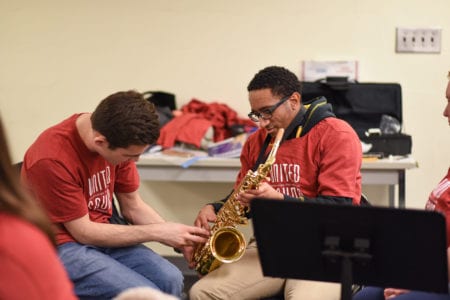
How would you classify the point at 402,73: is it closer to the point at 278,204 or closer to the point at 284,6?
the point at 284,6

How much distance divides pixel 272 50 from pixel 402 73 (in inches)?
30.5

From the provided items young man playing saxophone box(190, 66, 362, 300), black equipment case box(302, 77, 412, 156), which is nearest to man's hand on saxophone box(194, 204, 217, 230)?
young man playing saxophone box(190, 66, 362, 300)

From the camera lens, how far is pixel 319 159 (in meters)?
2.73

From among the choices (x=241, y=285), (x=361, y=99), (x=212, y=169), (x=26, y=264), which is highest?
(x=26, y=264)

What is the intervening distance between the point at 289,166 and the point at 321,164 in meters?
0.13

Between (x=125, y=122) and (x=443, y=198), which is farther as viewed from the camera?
(x=125, y=122)

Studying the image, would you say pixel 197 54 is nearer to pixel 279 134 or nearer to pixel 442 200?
pixel 279 134

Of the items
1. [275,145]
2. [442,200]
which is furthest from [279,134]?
[442,200]

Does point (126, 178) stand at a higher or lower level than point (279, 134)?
lower

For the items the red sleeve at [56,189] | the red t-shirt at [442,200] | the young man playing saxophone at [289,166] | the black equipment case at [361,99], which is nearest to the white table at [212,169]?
the black equipment case at [361,99]

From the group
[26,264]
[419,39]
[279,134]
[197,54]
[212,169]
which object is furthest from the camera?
[197,54]

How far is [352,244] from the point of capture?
1.89 m

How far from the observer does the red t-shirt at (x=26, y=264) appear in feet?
4.30


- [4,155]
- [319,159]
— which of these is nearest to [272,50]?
[319,159]
